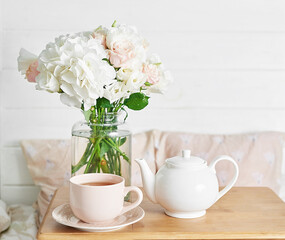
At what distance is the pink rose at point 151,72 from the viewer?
44.7 inches

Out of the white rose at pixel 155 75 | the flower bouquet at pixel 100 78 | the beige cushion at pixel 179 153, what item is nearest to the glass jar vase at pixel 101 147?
the flower bouquet at pixel 100 78

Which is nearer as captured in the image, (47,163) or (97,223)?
(97,223)

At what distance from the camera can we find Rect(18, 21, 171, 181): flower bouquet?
1019mm

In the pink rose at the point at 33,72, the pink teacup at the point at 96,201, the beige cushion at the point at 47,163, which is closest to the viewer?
the pink teacup at the point at 96,201

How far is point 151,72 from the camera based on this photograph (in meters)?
1.14

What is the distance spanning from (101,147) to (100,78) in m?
0.21

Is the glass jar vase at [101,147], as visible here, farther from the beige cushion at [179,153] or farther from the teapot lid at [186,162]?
the beige cushion at [179,153]

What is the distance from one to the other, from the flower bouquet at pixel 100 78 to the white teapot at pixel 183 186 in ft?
0.36

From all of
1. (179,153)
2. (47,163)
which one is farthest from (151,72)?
(47,163)

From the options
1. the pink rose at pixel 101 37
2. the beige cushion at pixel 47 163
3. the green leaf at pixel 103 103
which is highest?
the pink rose at pixel 101 37

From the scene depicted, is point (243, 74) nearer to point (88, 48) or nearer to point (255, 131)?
point (255, 131)

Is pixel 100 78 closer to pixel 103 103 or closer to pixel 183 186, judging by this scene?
pixel 103 103

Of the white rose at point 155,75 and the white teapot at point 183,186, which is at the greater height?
the white rose at point 155,75

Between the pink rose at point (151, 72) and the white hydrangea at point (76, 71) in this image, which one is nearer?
the white hydrangea at point (76, 71)
